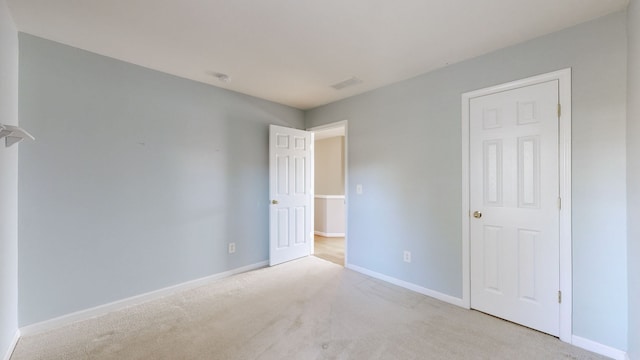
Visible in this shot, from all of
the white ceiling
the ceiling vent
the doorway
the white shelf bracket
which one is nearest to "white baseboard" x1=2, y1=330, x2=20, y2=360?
the white shelf bracket

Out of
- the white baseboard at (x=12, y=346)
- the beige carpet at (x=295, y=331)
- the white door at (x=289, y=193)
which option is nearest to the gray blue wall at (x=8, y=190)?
the white baseboard at (x=12, y=346)

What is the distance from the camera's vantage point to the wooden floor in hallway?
424 cm

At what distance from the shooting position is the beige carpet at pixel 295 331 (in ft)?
6.29

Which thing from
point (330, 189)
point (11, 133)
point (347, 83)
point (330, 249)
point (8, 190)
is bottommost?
point (330, 249)

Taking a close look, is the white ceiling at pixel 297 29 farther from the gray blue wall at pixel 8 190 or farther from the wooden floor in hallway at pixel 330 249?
the wooden floor in hallway at pixel 330 249

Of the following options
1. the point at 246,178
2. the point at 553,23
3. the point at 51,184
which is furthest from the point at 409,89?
the point at 51,184

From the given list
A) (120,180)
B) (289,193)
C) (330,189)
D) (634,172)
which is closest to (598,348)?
(634,172)

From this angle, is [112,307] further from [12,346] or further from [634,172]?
[634,172]

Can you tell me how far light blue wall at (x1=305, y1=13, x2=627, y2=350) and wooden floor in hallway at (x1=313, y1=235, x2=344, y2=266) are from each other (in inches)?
22.5

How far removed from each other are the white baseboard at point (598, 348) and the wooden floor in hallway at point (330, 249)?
2509 millimetres

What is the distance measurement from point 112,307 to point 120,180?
47.6 inches

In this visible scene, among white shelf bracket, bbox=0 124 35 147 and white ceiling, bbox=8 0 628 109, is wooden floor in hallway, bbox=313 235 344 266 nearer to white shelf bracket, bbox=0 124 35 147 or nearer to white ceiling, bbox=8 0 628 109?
white ceiling, bbox=8 0 628 109

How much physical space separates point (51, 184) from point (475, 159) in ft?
12.4

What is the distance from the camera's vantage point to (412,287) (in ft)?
9.89
